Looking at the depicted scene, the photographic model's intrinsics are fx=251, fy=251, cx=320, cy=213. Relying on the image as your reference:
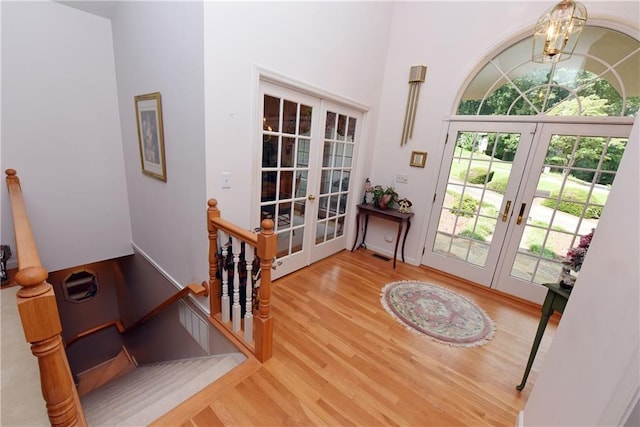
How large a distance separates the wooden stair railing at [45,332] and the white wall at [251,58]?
116 centimetres

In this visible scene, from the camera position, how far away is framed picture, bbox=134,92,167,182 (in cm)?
223

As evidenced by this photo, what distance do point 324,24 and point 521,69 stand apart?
2.08 meters

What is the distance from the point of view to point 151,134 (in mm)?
2391

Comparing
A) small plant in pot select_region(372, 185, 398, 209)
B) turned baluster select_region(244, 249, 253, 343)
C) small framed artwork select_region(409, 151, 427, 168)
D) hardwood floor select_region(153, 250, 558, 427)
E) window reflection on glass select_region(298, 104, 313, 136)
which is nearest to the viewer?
hardwood floor select_region(153, 250, 558, 427)

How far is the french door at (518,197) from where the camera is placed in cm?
238

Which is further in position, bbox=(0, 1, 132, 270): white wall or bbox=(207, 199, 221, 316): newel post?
bbox=(0, 1, 132, 270): white wall

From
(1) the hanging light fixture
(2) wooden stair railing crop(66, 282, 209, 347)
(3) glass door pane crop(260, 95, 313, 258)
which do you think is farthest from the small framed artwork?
(2) wooden stair railing crop(66, 282, 209, 347)

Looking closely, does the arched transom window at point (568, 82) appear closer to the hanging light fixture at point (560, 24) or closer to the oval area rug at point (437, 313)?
the hanging light fixture at point (560, 24)

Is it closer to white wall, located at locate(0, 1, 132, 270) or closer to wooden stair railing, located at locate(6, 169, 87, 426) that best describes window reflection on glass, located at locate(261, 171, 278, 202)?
wooden stair railing, located at locate(6, 169, 87, 426)

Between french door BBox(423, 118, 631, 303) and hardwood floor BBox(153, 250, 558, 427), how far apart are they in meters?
0.54

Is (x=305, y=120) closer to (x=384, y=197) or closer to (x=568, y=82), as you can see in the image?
(x=384, y=197)

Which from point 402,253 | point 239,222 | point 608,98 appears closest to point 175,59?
point 239,222

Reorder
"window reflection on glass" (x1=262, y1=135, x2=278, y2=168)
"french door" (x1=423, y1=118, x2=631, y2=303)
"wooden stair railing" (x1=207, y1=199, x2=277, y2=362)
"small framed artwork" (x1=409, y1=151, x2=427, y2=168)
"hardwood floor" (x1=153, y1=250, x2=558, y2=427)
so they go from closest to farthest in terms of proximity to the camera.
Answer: "hardwood floor" (x1=153, y1=250, x2=558, y2=427)
"wooden stair railing" (x1=207, y1=199, x2=277, y2=362)
"window reflection on glass" (x1=262, y1=135, x2=278, y2=168)
"french door" (x1=423, y1=118, x2=631, y2=303)
"small framed artwork" (x1=409, y1=151, x2=427, y2=168)

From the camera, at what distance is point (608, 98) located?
2.26 meters
